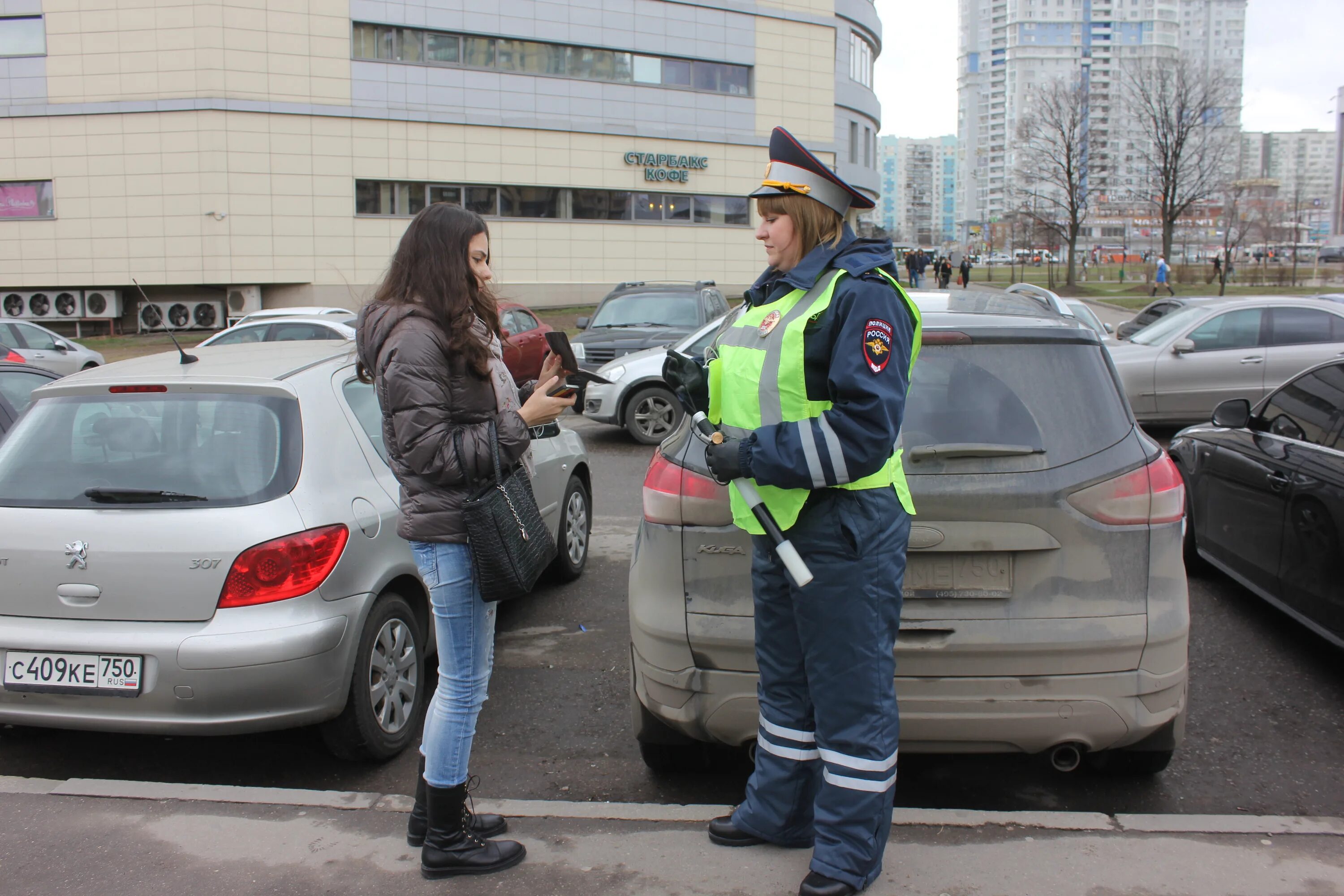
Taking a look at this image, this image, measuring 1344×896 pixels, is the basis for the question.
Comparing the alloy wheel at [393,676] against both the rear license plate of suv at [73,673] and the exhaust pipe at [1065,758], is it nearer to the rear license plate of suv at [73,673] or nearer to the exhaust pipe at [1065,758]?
the rear license plate of suv at [73,673]

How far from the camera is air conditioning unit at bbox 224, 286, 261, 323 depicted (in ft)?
109

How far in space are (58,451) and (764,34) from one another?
38.6 m

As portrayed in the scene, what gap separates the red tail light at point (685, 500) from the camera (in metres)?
3.21

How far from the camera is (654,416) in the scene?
1218cm

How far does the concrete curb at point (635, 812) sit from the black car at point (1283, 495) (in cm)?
157

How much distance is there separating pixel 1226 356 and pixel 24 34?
3388 cm

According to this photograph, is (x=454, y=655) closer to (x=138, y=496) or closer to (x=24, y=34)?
(x=138, y=496)

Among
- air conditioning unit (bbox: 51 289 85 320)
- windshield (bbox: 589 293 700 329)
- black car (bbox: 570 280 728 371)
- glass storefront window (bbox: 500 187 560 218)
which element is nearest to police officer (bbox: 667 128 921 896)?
black car (bbox: 570 280 728 371)

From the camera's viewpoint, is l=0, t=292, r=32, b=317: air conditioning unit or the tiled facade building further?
l=0, t=292, r=32, b=317: air conditioning unit

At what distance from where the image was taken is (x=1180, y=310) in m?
13.1

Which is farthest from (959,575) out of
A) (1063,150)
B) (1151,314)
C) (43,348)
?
(1063,150)

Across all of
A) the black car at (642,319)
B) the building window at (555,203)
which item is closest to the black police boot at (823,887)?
the black car at (642,319)

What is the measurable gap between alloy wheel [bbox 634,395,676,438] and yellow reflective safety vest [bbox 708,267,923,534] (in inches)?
370

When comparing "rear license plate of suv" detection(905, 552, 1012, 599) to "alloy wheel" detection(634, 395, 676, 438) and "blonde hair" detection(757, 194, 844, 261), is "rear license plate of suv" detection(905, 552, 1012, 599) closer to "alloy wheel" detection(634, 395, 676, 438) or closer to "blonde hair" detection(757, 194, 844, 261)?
"blonde hair" detection(757, 194, 844, 261)
